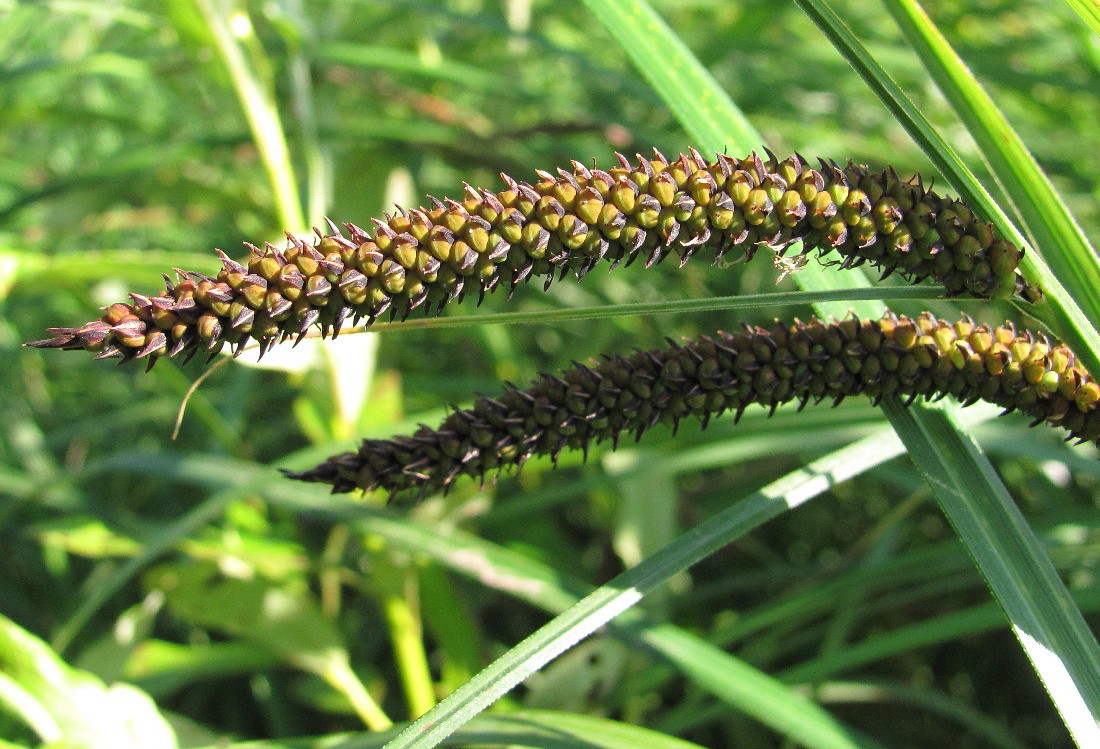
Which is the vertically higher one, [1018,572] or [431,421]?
[431,421]

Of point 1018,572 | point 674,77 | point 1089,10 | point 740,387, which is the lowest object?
point 1018,572

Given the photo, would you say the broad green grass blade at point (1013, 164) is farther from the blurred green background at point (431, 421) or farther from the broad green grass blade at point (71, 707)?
the broad green grass blade at point (71, 707)

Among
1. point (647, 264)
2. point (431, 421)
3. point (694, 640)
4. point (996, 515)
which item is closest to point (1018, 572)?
point (996, 515)

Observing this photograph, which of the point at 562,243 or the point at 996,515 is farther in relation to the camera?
the point at 996,515

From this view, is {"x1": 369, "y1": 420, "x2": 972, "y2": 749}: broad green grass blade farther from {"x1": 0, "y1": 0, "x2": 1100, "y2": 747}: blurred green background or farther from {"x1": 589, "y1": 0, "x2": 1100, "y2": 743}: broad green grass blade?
{"x1": 0, "y1": 0, "x2": 1100, "y2": 747}: blurred green background

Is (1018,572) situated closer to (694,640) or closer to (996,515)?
(996,515)

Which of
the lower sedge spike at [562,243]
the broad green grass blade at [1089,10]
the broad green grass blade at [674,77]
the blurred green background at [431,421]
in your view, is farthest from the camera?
the blurred green background at [431,421]

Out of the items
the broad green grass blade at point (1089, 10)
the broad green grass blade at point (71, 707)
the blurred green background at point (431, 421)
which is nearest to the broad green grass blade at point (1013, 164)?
the broad green grass blade at point (1089, 10)

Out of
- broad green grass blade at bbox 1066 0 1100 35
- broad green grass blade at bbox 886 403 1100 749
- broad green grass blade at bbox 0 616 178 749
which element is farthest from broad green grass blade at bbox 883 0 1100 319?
broad green grass blade at bbox 0 616 178 749
